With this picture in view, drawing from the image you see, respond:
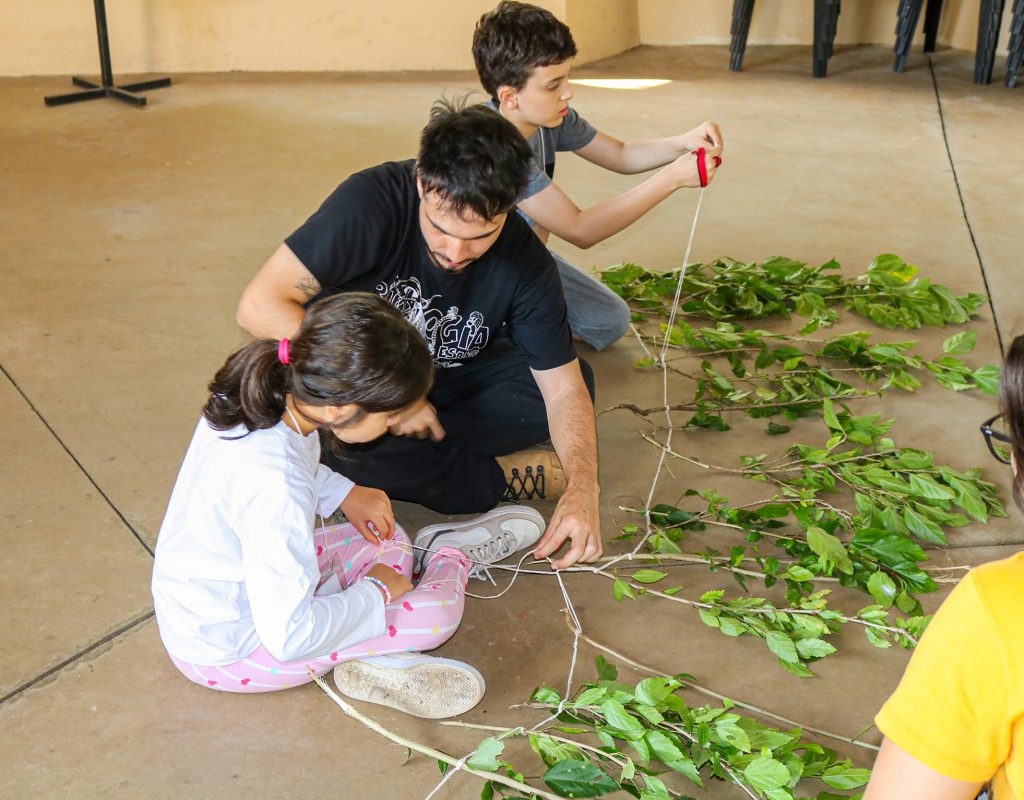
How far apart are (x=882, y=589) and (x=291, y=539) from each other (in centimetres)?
129

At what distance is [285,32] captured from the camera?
25.0ft

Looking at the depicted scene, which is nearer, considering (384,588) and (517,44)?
(384,588)

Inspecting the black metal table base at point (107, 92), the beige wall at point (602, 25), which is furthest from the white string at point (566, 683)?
the beige wall at point (602, 25)

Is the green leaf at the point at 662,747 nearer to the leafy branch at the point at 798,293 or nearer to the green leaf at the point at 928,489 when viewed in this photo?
the green leaf at the point at 928,489

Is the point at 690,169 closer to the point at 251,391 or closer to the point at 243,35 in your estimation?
the point at 251,391

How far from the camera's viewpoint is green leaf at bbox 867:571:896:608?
242cm

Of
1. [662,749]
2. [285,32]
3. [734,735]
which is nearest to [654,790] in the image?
[662,749]

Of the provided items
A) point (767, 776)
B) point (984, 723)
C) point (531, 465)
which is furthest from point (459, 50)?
point (984, 723)

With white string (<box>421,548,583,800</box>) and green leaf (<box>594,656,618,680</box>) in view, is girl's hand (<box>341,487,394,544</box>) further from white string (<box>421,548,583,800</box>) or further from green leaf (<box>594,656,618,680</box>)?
green leaf (<box>594,656,618,680</box>)

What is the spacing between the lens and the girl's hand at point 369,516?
244 cm

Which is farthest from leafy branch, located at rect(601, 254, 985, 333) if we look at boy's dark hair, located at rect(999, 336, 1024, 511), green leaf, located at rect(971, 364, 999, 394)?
Answer: boy's dark hair, located at rect(999, 336, 1024, 511)

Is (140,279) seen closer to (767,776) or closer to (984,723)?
(767,776)

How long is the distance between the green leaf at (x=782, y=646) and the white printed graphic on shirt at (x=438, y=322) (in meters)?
0.98

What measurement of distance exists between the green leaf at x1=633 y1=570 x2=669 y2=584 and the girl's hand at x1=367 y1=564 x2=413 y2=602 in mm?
536
